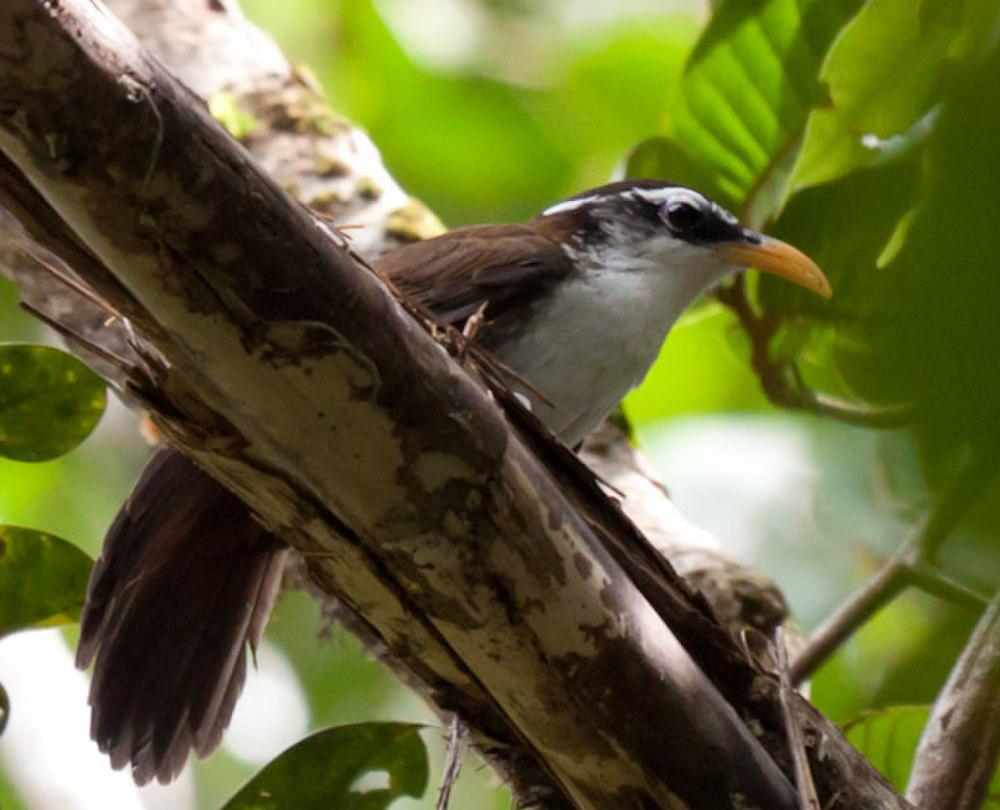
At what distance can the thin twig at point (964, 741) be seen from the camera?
114 inches

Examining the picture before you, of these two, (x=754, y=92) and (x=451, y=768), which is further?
(x=754, y=92)

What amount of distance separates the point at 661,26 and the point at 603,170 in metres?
0.72

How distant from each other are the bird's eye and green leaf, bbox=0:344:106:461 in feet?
6.62

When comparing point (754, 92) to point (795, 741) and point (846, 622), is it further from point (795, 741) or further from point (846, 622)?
point (795, 741)

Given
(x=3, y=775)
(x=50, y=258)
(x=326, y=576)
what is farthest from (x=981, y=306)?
(x=3, y=775)

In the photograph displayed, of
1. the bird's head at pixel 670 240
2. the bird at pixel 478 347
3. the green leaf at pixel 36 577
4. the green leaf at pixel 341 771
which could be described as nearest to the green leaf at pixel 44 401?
the green leaf at pixel 36 577

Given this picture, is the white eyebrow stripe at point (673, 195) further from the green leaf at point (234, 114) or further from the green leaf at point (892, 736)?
the green leaf at point (892, 736)

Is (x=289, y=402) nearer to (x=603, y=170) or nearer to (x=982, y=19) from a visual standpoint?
(x=982, y=19)

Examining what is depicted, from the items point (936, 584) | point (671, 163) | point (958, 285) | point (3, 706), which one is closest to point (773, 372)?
point (671, 163)

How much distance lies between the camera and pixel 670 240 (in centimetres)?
414

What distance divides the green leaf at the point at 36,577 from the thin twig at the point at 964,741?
1849mm

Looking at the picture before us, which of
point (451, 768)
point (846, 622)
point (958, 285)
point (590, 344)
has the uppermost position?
point (590, 344)

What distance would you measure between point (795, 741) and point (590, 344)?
143cm

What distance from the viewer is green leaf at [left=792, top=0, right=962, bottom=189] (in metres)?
2.96
